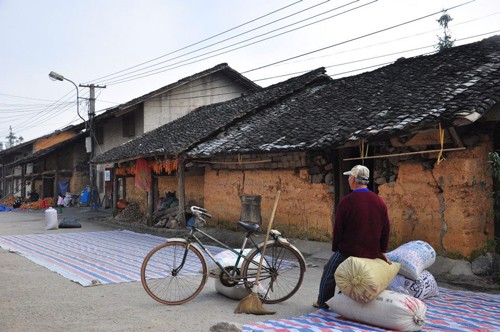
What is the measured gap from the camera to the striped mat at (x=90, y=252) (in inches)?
274

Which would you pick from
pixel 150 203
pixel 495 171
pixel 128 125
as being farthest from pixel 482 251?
pixel 128 125

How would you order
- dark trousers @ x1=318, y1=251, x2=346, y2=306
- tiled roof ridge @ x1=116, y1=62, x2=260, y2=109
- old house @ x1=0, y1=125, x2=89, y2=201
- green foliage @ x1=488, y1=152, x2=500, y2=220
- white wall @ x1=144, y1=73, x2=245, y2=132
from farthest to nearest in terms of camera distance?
old house @ x1=0, y1=125, x2=89, y2=201
white wall @ x1=144, y1=73, x2=245, y2=132
tiled roof ridge @ x1=116, y1=62, x2=260, y2=109
green foliage @ x1=488, y1=152, x2=500, y2=220
dark trousers @ x1=318, y1=251, x2=346, y2=306

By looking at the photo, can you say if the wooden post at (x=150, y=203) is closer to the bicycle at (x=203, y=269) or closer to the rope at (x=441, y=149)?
the bicycle at (x=203, y=269)

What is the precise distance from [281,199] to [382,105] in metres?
3.23

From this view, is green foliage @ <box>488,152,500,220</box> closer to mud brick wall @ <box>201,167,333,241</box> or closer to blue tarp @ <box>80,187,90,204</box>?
mud brick wall @ <box>201,167,333,241</box>

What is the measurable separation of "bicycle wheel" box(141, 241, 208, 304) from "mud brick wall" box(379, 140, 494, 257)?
429 cm

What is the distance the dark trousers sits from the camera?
4762 mm

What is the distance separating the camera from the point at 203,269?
17.4 feet

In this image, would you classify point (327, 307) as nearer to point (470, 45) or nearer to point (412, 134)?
point (412, 134)

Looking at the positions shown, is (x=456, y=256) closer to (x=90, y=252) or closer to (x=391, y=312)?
(x=391, y=312)

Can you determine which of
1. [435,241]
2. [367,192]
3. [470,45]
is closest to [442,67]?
[470,45]

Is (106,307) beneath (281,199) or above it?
beneath

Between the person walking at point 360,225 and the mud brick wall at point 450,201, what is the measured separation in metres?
3.13

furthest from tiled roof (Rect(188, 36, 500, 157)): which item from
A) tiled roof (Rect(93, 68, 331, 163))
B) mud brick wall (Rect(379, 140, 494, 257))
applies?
mud brick wall (Rect(379, 140, 494, 257))
